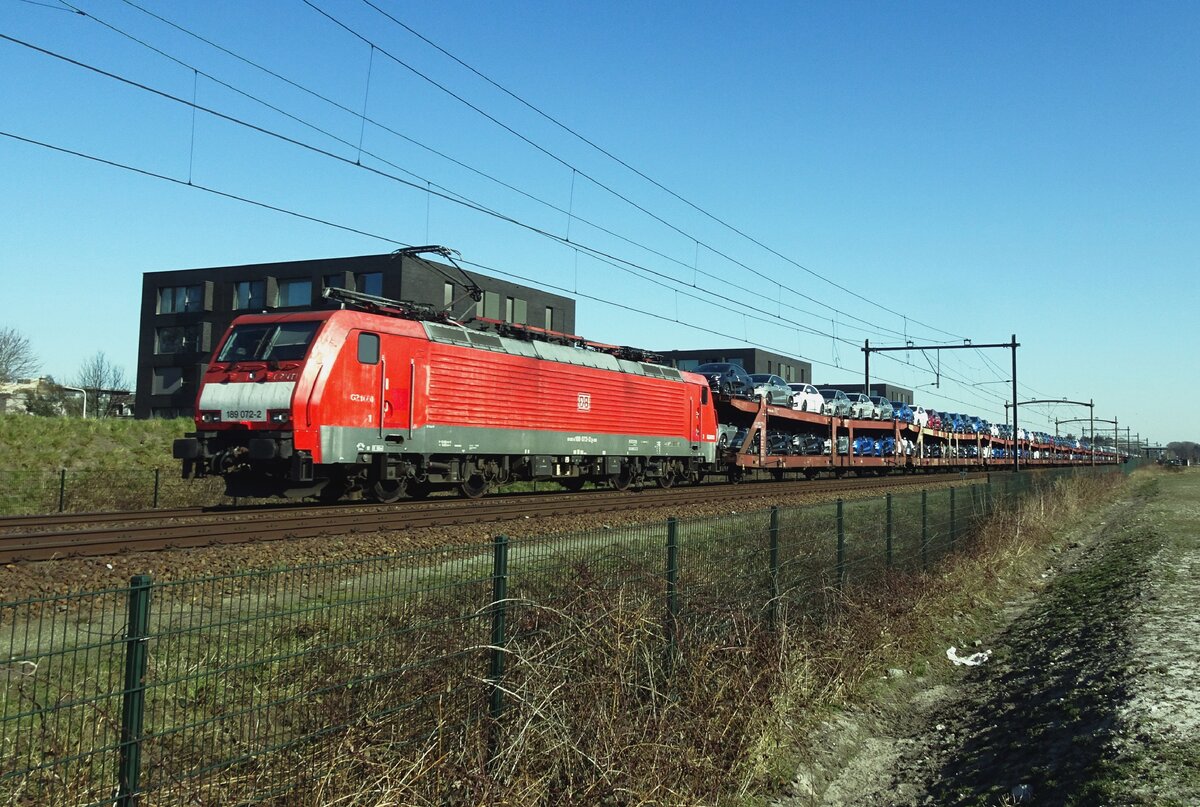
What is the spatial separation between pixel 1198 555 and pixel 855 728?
42.4 ft

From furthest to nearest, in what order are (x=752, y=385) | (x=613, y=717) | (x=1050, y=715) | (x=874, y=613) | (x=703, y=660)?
(x=752, y=385)
(x=874, y=613)
(x=1050, y=715)
(x=703, y=660)
(x=613, y=717)

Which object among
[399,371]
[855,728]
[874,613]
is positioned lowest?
[855,728]

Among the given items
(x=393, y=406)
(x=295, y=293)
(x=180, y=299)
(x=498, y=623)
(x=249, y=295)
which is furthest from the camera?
(x=180, y=299)

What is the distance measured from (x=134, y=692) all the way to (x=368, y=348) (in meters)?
13.4

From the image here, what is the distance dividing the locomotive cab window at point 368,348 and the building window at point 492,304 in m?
38.6

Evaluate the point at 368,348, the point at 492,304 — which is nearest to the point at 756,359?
the point at 492,304

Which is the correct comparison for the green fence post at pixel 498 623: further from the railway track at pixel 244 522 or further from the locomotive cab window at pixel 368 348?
the locomotive cab window at pixel 368 348

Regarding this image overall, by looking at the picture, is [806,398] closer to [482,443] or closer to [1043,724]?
[482,443]

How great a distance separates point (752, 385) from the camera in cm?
3062

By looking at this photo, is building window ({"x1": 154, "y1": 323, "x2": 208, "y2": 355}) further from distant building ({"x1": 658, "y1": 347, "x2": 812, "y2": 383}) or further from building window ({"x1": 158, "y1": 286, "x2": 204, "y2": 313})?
distant building ({"x1": 658, "y1": 347, "x2": 812, "y2": 383})

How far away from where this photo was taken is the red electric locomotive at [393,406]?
50.7 feet

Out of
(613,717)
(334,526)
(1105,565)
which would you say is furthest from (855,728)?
(1105,565)

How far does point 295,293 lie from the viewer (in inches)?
2174

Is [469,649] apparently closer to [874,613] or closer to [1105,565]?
[874,613]
